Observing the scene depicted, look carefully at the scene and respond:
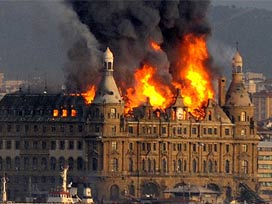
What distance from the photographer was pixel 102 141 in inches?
6004

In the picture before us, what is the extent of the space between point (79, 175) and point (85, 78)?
6.62 metres

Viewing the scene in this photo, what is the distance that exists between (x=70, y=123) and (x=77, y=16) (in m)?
9.31

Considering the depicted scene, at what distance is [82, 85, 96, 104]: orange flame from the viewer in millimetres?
154625

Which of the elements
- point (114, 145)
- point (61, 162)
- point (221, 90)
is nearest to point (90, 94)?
point (114, 145)

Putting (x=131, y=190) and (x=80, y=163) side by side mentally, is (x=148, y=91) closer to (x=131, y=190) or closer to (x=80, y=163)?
(x=80, y=163)

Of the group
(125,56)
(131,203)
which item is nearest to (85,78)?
(125,56)

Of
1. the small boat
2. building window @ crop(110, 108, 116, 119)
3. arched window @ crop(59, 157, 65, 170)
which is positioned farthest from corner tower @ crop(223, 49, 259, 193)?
the small boat

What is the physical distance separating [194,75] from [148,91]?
13.5ft

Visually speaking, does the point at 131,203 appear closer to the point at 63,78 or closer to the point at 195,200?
the point at 195,200

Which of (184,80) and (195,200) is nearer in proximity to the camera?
(195,200)

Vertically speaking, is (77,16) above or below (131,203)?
above

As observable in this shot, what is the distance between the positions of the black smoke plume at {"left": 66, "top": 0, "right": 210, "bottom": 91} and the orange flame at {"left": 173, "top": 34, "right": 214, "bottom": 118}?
852mm

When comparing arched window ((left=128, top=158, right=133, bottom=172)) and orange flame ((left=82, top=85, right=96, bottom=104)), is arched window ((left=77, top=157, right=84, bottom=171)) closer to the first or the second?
arched window ((left=128, top=158, right=133, bottom=172))

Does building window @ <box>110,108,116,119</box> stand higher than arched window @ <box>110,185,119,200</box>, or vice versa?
building window @ <box>110,108,116,119</box>
